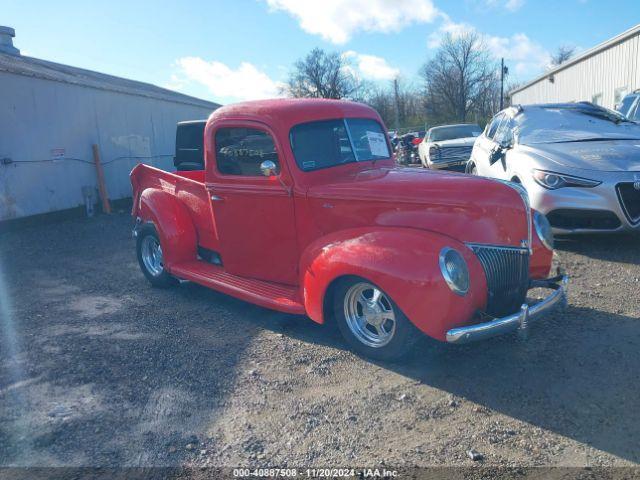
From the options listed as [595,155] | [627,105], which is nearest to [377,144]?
[595,155]

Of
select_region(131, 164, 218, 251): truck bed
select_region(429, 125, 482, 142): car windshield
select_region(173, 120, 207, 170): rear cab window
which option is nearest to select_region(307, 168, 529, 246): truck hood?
select_region(131, 164, 218, 251): truck bed

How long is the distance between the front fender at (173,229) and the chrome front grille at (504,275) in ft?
10.5

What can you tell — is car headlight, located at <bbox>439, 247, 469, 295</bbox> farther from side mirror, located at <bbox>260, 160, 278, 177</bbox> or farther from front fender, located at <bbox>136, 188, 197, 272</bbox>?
front fender, located at <bbox>136, 188, 197, 272</bbox>

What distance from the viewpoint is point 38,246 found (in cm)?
Result: 934

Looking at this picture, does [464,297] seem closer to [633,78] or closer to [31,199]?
[31,199]

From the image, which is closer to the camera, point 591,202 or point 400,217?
point 400,217

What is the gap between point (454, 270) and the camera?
338cm

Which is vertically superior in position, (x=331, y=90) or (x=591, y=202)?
(x=331, y=90)

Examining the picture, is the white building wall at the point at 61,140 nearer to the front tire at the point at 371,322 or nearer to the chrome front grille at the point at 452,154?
the chrome front grille at the point at 452,154

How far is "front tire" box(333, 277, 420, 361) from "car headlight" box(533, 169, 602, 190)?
338 centimetres

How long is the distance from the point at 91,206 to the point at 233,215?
8.89 metres

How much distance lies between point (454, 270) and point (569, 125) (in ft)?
16.1

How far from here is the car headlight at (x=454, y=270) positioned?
333 cm

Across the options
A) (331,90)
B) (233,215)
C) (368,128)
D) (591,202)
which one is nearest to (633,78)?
(591,202)
